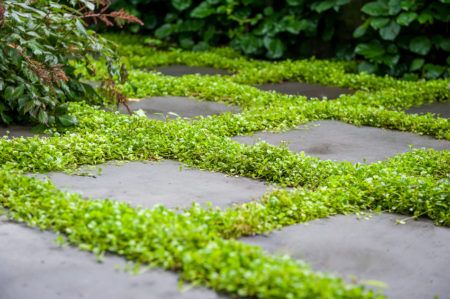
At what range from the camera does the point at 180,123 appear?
4.62 meters

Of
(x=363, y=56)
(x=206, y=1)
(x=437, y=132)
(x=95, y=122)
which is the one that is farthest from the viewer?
(x=206, y=1)

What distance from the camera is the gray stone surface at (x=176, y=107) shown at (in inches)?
212

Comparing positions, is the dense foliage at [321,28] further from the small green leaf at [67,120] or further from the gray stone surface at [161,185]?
the gray stone surface at [161,185]

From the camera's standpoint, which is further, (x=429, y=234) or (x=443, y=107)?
(x=443, y=107)

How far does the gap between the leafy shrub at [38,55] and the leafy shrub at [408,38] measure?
3.32m

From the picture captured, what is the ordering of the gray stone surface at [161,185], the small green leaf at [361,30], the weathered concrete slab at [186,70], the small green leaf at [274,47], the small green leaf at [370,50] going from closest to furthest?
the gray stone surface at [161,185]
the small green leaf at [370,50]
the weathered concrete slab at [186,70]
the small green leaf at [361,30]
the small green leaf at [274,47]

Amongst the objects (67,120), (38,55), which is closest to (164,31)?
(38,55)

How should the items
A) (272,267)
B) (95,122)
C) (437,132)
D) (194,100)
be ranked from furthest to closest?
(194,100) → (437,132) → (95,122) → (272,267)

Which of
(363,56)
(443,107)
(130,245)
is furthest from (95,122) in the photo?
(363,56)

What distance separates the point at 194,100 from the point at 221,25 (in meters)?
3.52

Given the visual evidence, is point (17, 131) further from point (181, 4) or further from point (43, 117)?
point (181, 4)

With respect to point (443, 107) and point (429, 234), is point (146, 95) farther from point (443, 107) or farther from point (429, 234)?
point (429, 234)

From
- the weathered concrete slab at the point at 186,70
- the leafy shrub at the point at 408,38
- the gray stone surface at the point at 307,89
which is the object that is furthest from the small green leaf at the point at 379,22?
the weathered concrete slab at the point at 186,70

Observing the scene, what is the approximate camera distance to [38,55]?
455cm
